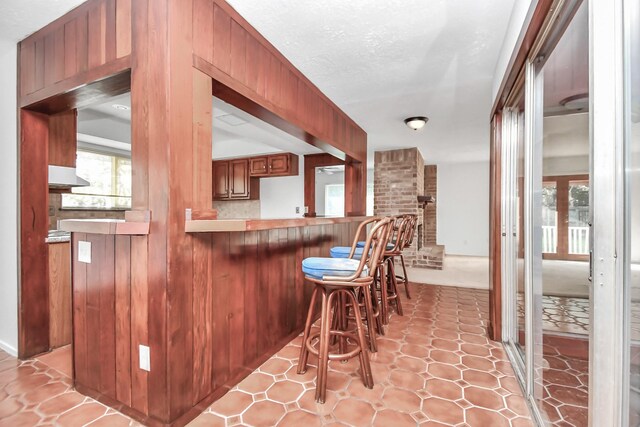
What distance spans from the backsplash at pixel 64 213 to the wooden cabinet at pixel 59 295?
1349 mm

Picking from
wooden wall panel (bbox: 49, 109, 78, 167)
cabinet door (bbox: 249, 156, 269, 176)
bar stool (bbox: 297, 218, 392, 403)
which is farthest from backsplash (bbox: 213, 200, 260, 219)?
bar stool (bbox: 297, 218, 392, 403)

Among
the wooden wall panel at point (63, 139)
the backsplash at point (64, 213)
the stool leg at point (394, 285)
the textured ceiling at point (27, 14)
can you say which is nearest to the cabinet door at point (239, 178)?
the backsplash at point (64, 213)

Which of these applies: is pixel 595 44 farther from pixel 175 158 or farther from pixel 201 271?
pixel 201 271

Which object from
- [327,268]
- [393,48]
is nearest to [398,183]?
[393,48]

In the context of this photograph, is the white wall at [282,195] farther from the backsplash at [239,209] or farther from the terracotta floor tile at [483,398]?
the terracotta floor tile at [483,398]

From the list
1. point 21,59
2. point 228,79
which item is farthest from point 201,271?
point 21,59

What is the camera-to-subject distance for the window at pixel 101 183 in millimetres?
4352

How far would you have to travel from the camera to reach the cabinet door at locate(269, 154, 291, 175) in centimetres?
558

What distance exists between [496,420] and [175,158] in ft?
6.77

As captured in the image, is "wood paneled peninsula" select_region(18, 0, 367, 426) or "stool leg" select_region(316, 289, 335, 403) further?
"stool leg" select_region(316, 289, 335, 403)

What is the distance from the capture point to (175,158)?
1411 millimetres

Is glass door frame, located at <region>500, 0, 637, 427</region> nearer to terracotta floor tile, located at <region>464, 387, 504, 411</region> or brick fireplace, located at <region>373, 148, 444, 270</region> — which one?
terracotta floor tile, located at <region>464, 387, 504, 411</region>

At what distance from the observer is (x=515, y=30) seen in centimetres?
176

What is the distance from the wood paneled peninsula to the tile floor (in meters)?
0.11
